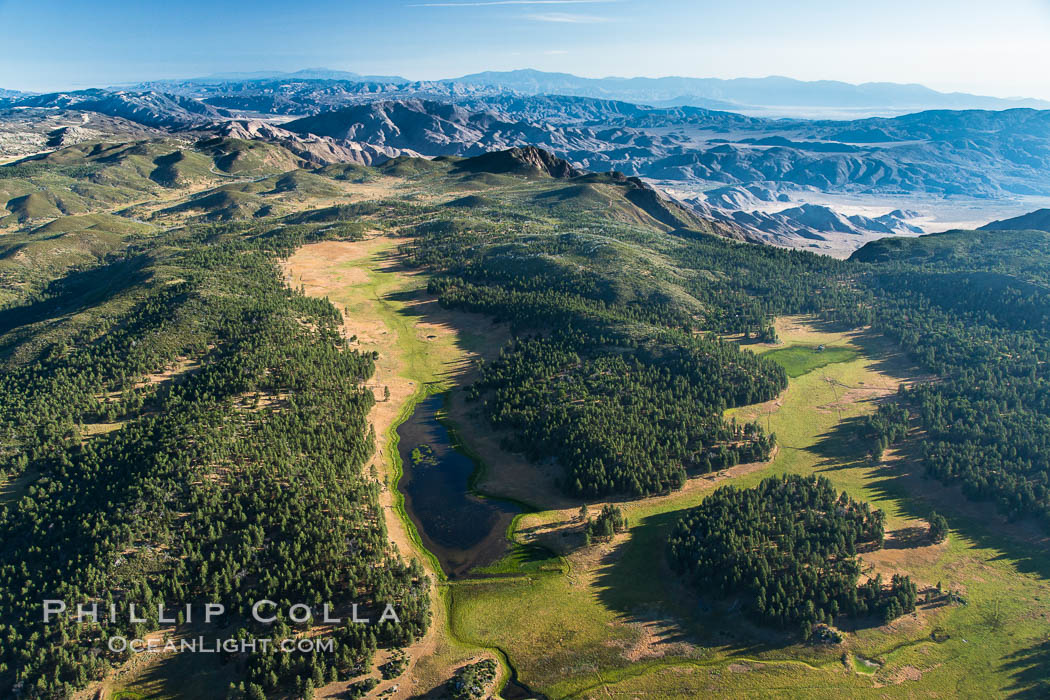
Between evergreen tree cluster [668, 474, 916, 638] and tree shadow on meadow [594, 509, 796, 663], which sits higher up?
evergreen tree cluster [668, 474, 916, 638]

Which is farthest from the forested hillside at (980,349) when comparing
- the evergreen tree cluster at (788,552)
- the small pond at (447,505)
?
the small pond at (447,505)

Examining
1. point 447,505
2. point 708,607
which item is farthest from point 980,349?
point 447,505


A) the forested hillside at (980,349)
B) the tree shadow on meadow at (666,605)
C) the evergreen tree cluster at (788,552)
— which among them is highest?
the forested hillside at (980,349)

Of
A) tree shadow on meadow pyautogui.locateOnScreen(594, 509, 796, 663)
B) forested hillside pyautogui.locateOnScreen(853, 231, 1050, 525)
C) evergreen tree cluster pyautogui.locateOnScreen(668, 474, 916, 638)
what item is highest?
forested hillside pyautogui.locateOnScreen(853, 231, 1050, 525)

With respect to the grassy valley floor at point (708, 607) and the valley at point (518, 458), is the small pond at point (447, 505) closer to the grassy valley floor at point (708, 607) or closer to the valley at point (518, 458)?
the valley at point (518, 458)

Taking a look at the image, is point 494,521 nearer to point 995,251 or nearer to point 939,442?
point 939,442

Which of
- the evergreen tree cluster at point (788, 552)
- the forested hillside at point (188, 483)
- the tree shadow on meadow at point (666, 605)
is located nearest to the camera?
the forested hillside at point (188, 483)

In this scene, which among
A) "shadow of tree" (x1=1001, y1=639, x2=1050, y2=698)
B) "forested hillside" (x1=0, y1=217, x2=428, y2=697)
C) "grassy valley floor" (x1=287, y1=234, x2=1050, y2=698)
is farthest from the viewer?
"forested hillside" (x1=0, y1=217, x2=428, y2=697)

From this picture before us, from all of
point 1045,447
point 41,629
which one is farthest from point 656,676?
point 1045,447

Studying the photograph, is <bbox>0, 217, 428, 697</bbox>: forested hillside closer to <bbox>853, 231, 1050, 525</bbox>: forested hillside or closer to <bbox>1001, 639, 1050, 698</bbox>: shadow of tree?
<bbox>1001, 639, 1050, 698</bbox>: shadow of tree

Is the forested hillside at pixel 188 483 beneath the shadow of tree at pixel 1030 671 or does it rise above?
above

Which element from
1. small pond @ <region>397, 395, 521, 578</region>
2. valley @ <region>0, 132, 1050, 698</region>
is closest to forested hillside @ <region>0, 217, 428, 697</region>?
valley @ <region>0, 132, 1050, 698</region>
